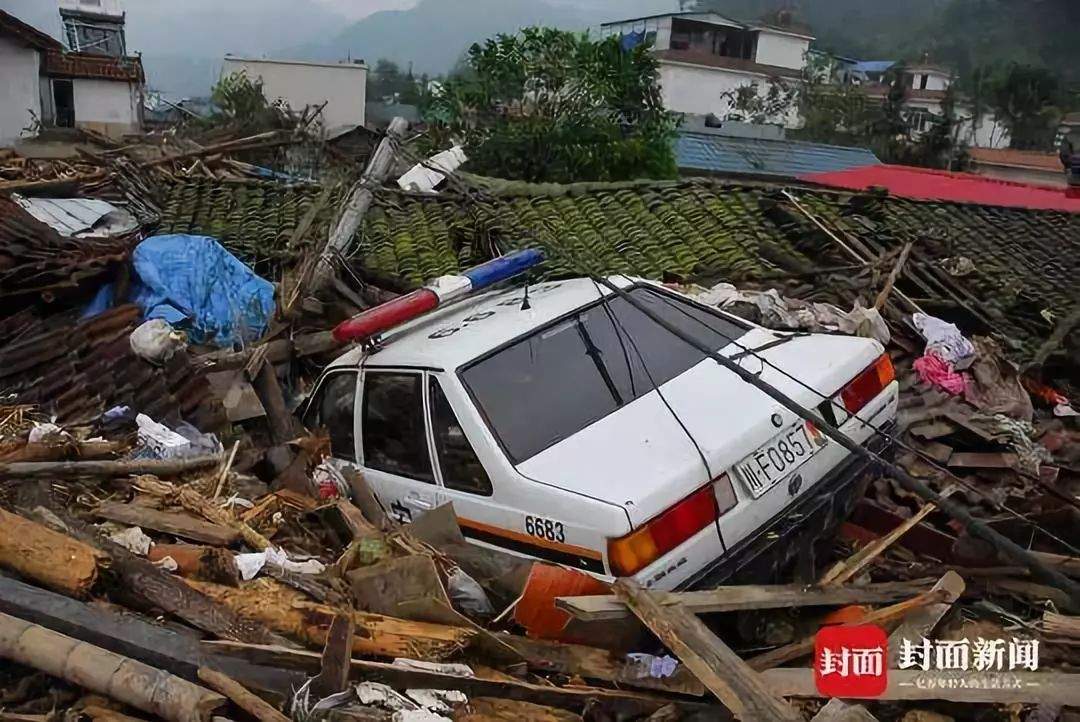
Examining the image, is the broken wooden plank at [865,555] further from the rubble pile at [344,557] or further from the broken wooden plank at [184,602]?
the broken wooden plank at [184,602]

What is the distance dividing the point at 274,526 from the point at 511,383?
1483 millimetres

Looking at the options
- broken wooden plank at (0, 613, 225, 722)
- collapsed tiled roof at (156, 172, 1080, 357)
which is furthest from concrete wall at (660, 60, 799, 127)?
broken wooden plank at (0, 613, 225, 722)

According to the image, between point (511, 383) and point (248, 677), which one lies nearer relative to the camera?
point (248, 677)

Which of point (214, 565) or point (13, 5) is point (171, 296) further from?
point (13, 5)

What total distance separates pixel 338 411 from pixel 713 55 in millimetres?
55851

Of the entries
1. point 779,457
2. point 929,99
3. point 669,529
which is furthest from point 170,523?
point 929,99

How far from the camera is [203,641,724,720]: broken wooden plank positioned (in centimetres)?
332

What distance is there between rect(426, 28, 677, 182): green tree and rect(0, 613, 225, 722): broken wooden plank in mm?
15125

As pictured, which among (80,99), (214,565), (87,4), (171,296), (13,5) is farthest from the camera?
(87,4)

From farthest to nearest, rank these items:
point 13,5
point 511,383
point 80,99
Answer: point 13,5, point 80,99, point 511,383

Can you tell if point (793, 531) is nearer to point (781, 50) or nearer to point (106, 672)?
point (106, 672)

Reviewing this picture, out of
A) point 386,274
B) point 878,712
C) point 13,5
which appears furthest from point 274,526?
point 13,5

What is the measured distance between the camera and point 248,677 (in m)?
3.29

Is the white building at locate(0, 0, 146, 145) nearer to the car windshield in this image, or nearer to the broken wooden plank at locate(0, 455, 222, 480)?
the broken wooden plank at locate(0, 455, 222, 480)
